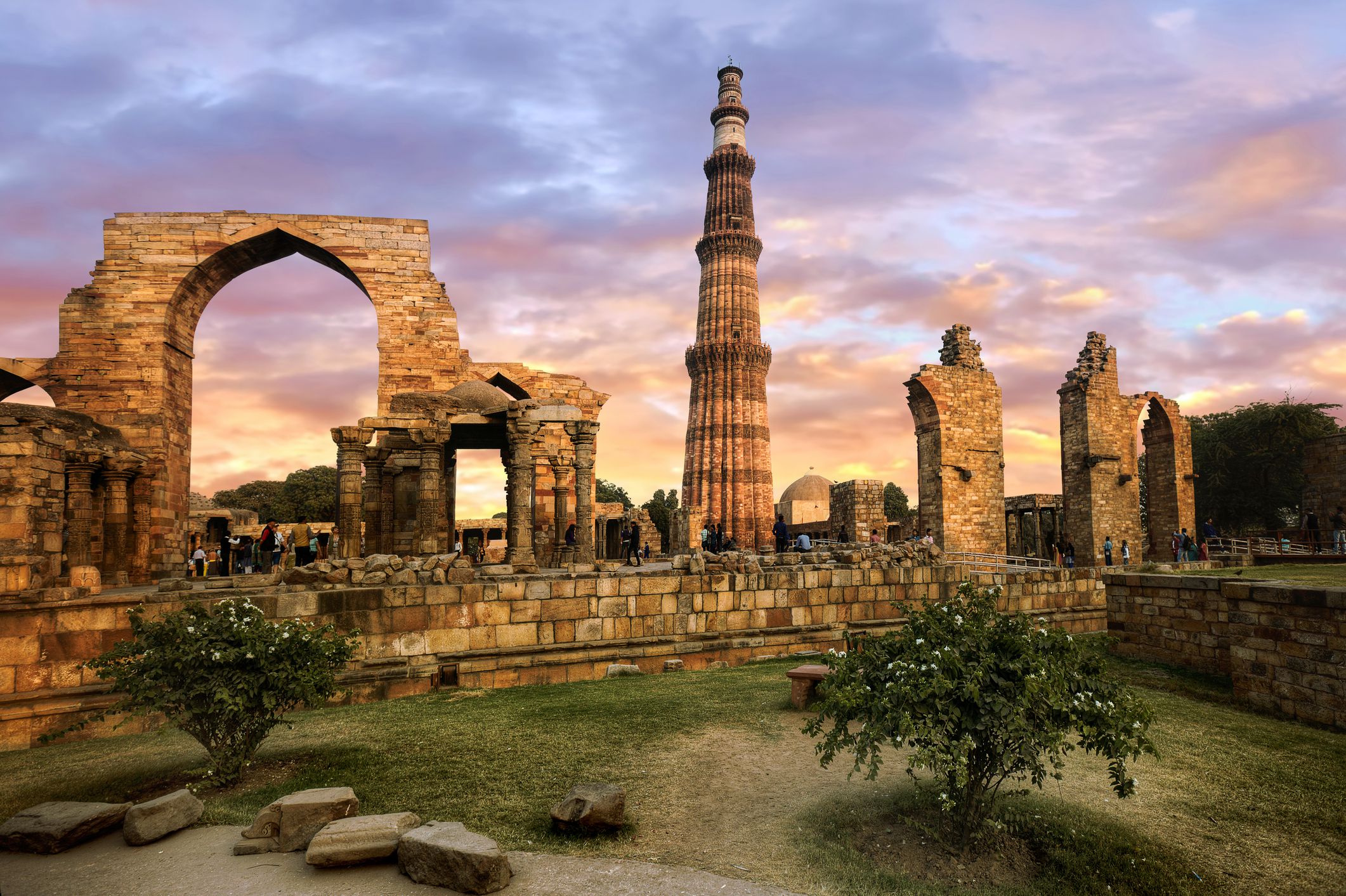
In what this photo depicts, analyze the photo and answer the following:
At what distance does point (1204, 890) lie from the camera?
3369 mm

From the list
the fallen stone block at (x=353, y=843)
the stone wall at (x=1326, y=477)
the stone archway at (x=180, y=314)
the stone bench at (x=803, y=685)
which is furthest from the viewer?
the stone wall at (x=1326, y=477)

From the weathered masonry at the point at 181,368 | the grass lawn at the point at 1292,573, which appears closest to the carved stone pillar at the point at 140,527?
the weathered masonry at the point at 181,368

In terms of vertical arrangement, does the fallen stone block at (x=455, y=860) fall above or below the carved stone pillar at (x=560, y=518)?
below

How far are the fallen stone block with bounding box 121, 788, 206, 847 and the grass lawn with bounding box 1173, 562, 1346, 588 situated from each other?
11.8 m

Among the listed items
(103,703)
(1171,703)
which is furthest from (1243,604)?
(103,703)

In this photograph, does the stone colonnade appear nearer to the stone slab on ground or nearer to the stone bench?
the stone bench

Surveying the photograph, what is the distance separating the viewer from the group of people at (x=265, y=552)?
13836mm

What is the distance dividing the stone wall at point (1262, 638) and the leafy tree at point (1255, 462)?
21.7 metres

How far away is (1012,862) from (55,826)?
5.10 meters

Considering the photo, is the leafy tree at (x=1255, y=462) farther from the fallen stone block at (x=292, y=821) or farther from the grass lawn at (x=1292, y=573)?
the fallen stone block at (x=292, y=821)

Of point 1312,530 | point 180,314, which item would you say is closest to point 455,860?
point 180,314

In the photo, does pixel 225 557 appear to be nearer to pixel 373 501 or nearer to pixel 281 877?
pixel 373 501

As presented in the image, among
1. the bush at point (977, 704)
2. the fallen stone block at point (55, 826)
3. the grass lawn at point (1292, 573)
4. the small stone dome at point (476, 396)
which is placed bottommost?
the fallen stone block at point (55, 826)

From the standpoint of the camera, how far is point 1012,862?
3.61m
